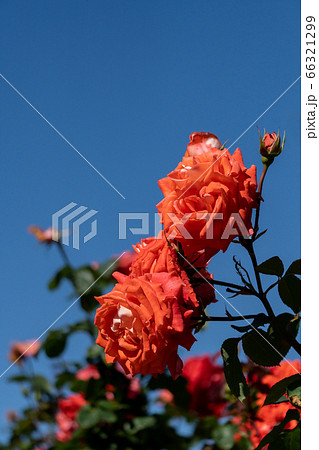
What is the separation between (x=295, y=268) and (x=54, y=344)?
123 cm

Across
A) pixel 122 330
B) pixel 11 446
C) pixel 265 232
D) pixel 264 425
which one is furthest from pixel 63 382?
pixel 265 232

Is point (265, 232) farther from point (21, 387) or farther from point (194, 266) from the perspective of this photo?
point (21, 387)

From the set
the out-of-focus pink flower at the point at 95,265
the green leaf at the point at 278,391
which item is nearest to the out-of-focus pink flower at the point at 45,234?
the out-of-focus pink flower at the point at 95,265

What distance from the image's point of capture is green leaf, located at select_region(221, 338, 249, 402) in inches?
33.4

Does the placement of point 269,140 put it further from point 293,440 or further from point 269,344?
point 293,440

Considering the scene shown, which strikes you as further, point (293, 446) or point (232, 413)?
point (232, 413)

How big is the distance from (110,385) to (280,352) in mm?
1179

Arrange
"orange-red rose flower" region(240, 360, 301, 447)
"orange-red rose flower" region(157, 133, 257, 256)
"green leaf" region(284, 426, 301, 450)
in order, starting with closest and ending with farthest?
"green leaf" region(284, 426, 301, 450), "orange-red rose flower" region(157, 133, 257, 256), "orange-red rose flower" region(240, 360, 301, 447)

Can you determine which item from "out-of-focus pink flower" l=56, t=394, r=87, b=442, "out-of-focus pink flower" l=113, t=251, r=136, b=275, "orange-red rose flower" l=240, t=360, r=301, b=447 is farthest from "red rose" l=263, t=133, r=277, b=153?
"out-of-focus pink flower" l=56, t=394, r=87, b=442

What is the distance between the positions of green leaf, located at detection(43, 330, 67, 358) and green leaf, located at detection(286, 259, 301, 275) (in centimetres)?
120

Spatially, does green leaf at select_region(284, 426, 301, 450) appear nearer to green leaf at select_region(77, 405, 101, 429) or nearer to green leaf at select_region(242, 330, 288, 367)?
green leaf at select_region(242, 330, 288, 367)

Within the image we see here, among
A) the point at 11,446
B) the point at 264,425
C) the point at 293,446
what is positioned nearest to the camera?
the point at 293,446
